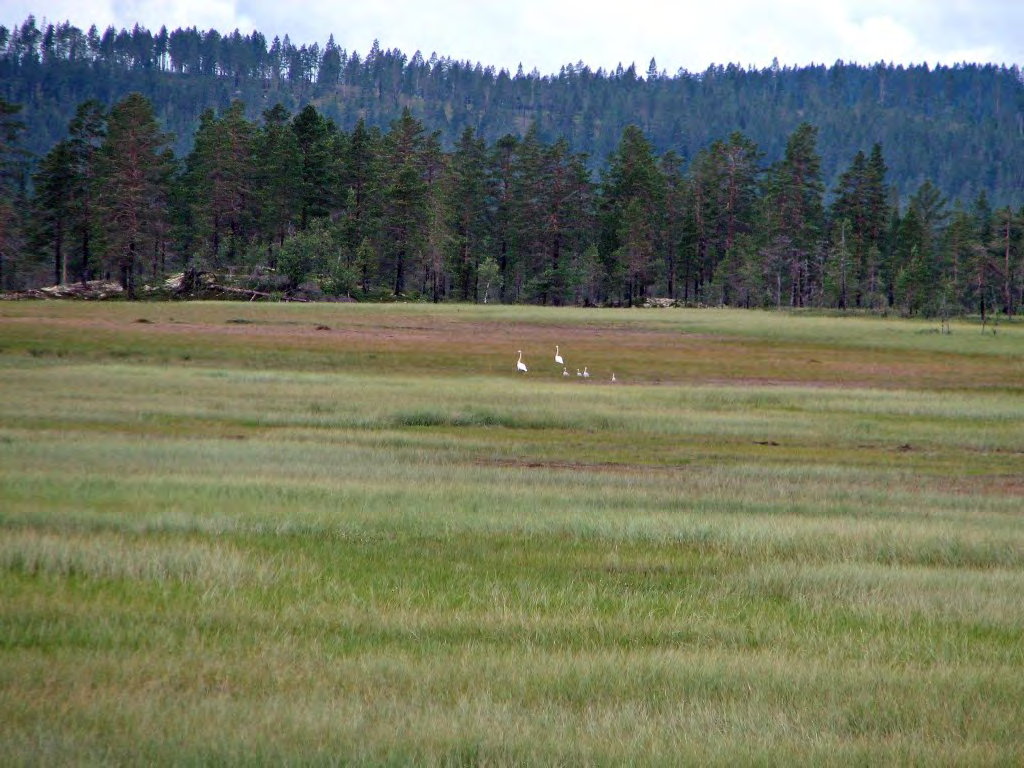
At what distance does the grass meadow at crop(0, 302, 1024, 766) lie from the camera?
6461 mm

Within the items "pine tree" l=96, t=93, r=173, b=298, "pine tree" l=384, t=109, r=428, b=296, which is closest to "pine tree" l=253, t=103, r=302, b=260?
"pine tree" l=384, t=109, r=428, b=296

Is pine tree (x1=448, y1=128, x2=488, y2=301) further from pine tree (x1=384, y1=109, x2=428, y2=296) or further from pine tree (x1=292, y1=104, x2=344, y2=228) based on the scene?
pine tree (x1=292, y1=104, x2=344, y2=228)

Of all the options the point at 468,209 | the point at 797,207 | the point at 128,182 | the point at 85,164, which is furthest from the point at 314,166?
the point at 797,207

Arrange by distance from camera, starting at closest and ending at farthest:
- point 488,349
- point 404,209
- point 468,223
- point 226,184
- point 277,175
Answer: point 488,349, point 226,184, point 277,175, point 404,209, point 468,223

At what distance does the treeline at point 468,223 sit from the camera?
103 m

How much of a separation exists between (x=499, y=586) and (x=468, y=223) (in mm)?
113199

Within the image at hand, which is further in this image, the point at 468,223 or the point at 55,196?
the point at 468,223

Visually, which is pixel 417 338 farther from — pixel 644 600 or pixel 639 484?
pixel 644 600

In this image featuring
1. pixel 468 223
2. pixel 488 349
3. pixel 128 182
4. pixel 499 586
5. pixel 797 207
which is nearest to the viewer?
pixel 499 586

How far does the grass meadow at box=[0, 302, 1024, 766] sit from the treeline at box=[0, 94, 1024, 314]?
74117mm

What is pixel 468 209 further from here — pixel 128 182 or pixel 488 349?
pixel 488 349

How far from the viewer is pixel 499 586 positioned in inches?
413

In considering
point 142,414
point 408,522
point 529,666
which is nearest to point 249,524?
point 408,522

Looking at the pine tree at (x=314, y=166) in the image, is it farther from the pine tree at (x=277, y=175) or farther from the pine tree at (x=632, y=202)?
the pine tree at (x=632, y=202)
